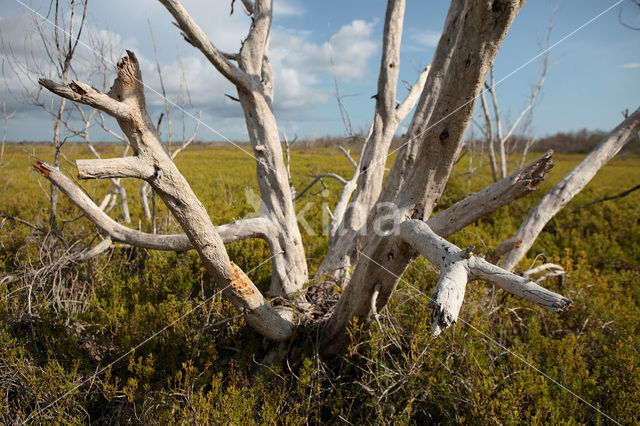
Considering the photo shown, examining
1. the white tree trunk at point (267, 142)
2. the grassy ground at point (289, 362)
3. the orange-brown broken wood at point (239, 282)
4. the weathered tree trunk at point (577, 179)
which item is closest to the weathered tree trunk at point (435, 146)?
the grassy ground at point (289, 362)

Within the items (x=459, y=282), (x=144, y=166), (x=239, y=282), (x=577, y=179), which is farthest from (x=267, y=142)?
(x=577, y=179)

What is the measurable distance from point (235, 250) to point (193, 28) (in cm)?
269

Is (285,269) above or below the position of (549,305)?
below

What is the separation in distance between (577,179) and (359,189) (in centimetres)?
217

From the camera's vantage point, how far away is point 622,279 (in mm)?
4676

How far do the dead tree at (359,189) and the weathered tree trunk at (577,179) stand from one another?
1.63 metres

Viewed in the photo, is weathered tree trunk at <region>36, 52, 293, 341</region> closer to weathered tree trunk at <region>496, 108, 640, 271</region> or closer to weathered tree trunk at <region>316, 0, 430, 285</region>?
weathered tree trunk at <region>316, 0, 430, 285</region>

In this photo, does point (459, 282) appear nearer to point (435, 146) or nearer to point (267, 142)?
point (435, 146)

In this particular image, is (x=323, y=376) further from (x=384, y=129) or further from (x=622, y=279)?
(x=622, y=279)

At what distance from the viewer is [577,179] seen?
3398 millimetres

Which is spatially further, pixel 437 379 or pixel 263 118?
pixel 263 118

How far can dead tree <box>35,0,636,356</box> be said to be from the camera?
1.32 meters

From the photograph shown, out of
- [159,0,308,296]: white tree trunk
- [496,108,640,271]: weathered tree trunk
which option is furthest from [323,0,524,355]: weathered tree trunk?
[496,108,640,271]: weathered tree trunk

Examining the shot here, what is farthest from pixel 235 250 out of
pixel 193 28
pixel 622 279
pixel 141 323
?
pixel 622 279
